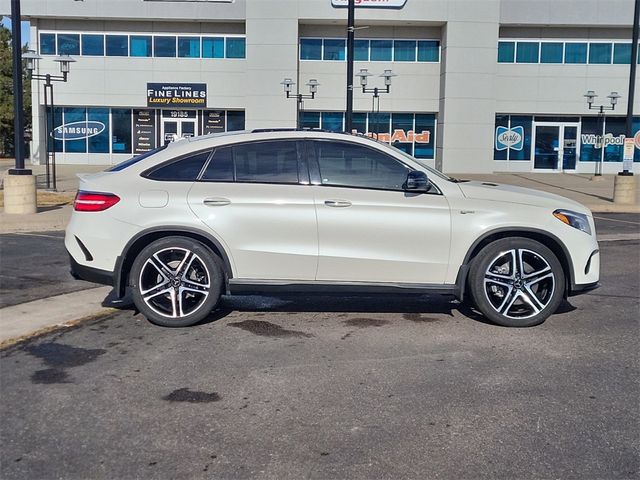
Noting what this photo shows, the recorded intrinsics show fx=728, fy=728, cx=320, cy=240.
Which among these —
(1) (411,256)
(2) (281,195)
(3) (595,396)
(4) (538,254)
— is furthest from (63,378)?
(4) (538,254)

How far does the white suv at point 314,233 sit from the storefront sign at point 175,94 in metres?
32.8

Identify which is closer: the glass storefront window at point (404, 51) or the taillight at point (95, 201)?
the taillight at point (95, 201)

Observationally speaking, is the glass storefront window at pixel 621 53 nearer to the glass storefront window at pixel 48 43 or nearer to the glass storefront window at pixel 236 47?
the glass storefront window at pixel 236 47

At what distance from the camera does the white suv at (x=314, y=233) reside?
620cm

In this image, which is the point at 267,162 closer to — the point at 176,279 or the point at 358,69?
the point at 176,279

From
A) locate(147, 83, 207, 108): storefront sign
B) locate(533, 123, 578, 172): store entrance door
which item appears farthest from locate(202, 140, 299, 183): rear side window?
locate(533, 123, 578, 172): store entrance door

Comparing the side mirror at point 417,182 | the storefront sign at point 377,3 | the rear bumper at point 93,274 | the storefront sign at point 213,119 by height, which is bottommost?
the rear bumper at point 93,274

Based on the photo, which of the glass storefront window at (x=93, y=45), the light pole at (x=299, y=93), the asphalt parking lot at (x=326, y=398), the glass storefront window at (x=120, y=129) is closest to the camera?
the asphalt parking lot at (x=326, y=398)

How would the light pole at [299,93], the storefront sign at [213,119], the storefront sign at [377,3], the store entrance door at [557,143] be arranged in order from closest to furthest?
the light pole at [299,93]
the storefront sign at [377,3]
the store entrance door at [557,143]
the storefront sign at [213,119]

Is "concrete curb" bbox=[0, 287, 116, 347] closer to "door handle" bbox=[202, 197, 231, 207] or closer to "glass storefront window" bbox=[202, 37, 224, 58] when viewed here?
"door handle" bbox=[202, 197, 231, 207]

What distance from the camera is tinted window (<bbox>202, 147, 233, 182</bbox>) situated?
251 inches

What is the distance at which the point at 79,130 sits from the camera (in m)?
38.7

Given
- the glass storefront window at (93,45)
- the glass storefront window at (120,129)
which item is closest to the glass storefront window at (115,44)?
the glass storefront window at (93,45)

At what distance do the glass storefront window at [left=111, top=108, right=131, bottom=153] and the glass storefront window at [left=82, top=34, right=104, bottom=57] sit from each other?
3.05 metres
